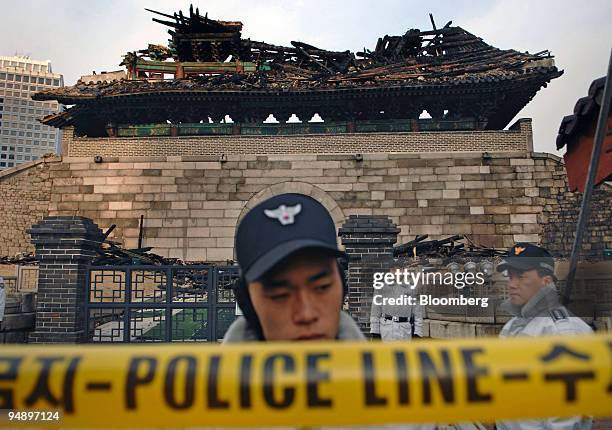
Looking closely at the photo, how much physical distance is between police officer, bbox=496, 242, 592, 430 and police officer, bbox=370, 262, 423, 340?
2.41m

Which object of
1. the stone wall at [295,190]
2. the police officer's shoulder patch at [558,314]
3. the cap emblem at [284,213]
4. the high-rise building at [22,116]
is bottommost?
the police officer's shoulder patch at [558,314]

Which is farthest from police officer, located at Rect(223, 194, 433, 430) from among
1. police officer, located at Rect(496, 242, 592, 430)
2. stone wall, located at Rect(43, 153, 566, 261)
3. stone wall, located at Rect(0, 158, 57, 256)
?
stone wall, located at Rect(0, 158, 57, 256)

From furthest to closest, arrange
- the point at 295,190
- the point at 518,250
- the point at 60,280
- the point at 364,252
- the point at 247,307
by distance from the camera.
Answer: the point at 295,190 → the point at 60,280 → the point at 364,252 → the point at 518,250 → the point at 247,307

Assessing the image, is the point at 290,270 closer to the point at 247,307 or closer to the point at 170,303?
the point at 247,307

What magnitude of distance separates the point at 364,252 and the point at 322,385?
19.0 ft

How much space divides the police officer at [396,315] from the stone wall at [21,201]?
13778 mm

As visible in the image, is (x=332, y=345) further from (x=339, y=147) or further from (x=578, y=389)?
(x=339, y=147)

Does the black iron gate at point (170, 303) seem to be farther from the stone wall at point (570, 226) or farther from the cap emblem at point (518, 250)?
the stone wall at point (570, 226)

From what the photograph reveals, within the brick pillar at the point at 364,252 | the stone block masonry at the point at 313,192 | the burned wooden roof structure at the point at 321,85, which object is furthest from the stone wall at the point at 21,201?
the brick pillar at the point at 364,252

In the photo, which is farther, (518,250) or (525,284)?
(518,250)

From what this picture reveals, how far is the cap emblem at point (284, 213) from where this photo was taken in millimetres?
1258

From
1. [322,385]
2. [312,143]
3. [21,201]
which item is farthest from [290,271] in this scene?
[21,201]

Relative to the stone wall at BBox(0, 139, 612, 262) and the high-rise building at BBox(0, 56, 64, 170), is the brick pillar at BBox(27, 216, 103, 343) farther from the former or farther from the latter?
the high-rise building at BBox(0, 56, 64, 170)

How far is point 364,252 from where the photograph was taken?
669 centimetres
